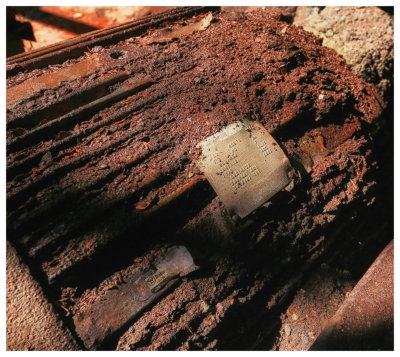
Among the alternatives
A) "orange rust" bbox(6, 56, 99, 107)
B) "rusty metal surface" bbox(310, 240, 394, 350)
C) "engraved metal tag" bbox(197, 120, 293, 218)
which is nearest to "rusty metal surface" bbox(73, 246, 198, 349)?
"engraved metal tag" bbox(197, 120, 293, 218)

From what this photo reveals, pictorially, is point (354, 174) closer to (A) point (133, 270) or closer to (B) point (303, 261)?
(B) point (303, 261)

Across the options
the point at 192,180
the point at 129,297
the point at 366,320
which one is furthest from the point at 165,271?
the point at 366,320

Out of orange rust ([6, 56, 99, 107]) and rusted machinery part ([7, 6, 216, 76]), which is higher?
rusted machinery part ([7, 6, 216, 76])

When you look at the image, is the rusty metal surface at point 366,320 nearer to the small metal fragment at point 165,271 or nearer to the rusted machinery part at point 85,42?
the small metal fragment at point 165,271

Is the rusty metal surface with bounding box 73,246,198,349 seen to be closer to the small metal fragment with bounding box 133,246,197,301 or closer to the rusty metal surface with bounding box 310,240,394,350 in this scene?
the small metal fragment with bounding box 133,246,197,301

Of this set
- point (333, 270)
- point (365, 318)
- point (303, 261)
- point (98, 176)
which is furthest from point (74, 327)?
point (333, 270)

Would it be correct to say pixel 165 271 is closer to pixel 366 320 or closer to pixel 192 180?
pixel 192 180

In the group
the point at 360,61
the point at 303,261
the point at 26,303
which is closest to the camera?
the point at 26,303

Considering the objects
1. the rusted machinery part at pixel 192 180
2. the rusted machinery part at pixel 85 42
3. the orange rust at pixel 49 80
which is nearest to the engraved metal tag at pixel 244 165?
the rusted machinery part at pixel 192 180
